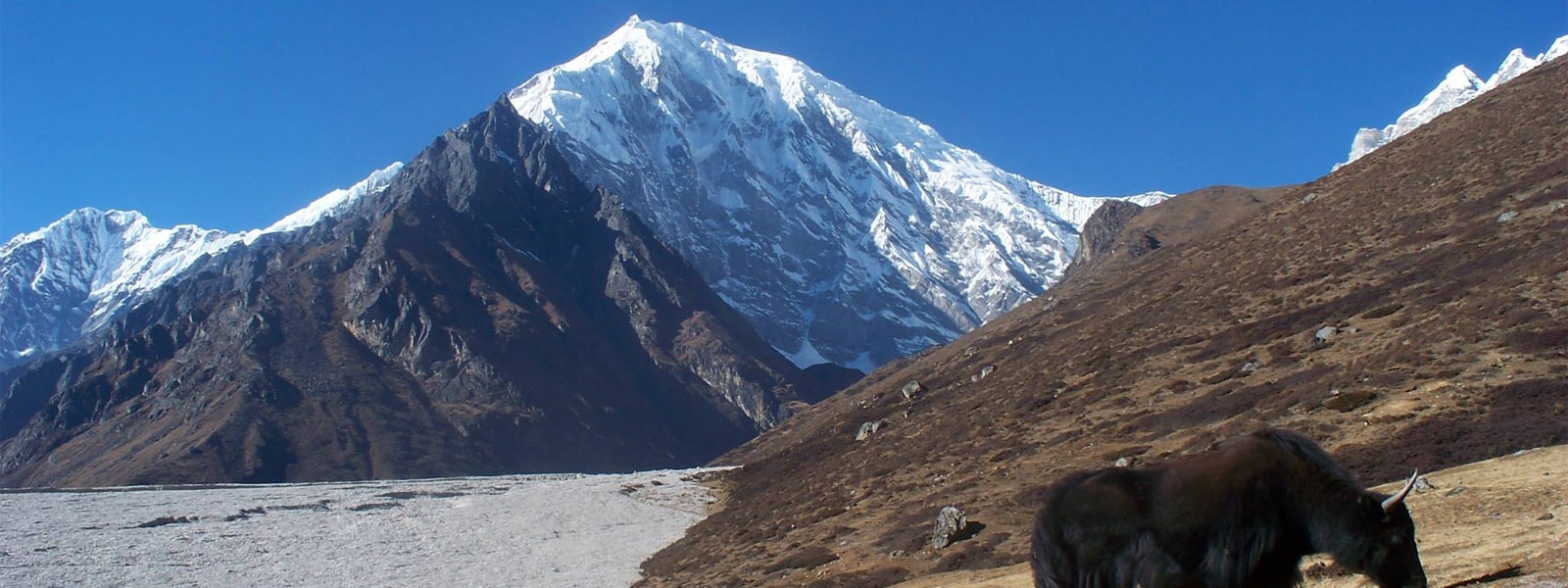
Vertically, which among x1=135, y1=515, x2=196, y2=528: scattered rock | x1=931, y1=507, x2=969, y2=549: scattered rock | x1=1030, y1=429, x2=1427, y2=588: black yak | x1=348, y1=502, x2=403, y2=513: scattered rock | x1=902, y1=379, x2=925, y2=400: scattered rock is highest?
x1=135, y1=515, x2=196, y2=528: scattered rock

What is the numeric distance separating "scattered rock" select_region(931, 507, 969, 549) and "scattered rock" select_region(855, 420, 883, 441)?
138 feet

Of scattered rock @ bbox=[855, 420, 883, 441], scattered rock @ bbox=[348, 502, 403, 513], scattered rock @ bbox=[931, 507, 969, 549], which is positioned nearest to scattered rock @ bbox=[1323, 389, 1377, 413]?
scattered rock @ bbox=[931, 507, 969, 549]

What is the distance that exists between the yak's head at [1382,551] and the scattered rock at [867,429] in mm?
70902

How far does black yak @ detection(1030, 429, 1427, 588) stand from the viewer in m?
11.3

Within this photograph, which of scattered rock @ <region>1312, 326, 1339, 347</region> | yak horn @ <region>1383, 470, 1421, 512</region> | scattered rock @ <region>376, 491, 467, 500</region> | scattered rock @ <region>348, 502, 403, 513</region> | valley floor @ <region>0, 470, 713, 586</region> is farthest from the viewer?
scattered rock @ <region>376, 491, 467, 500</region>

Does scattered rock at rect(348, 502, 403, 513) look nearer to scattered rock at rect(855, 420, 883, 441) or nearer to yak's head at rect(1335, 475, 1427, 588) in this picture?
scattered rock at rect(855, 420, 883, 441)

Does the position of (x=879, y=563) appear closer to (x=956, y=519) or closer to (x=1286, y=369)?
(x=956, y=519)

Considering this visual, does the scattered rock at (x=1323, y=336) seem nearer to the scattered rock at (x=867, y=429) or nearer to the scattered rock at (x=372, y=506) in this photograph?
the scattered rock at (x=867, y=429)

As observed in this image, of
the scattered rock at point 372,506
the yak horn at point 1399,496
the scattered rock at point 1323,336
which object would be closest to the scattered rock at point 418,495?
the scattered rock at point 372,506

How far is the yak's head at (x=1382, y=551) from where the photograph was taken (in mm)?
11359

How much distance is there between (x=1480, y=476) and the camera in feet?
86.9

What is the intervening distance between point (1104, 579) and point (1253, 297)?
194 feet

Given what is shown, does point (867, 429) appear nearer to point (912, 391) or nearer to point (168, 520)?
point (912, 391)

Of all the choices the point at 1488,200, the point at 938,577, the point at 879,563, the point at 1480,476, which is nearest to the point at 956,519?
the point at 879,563
